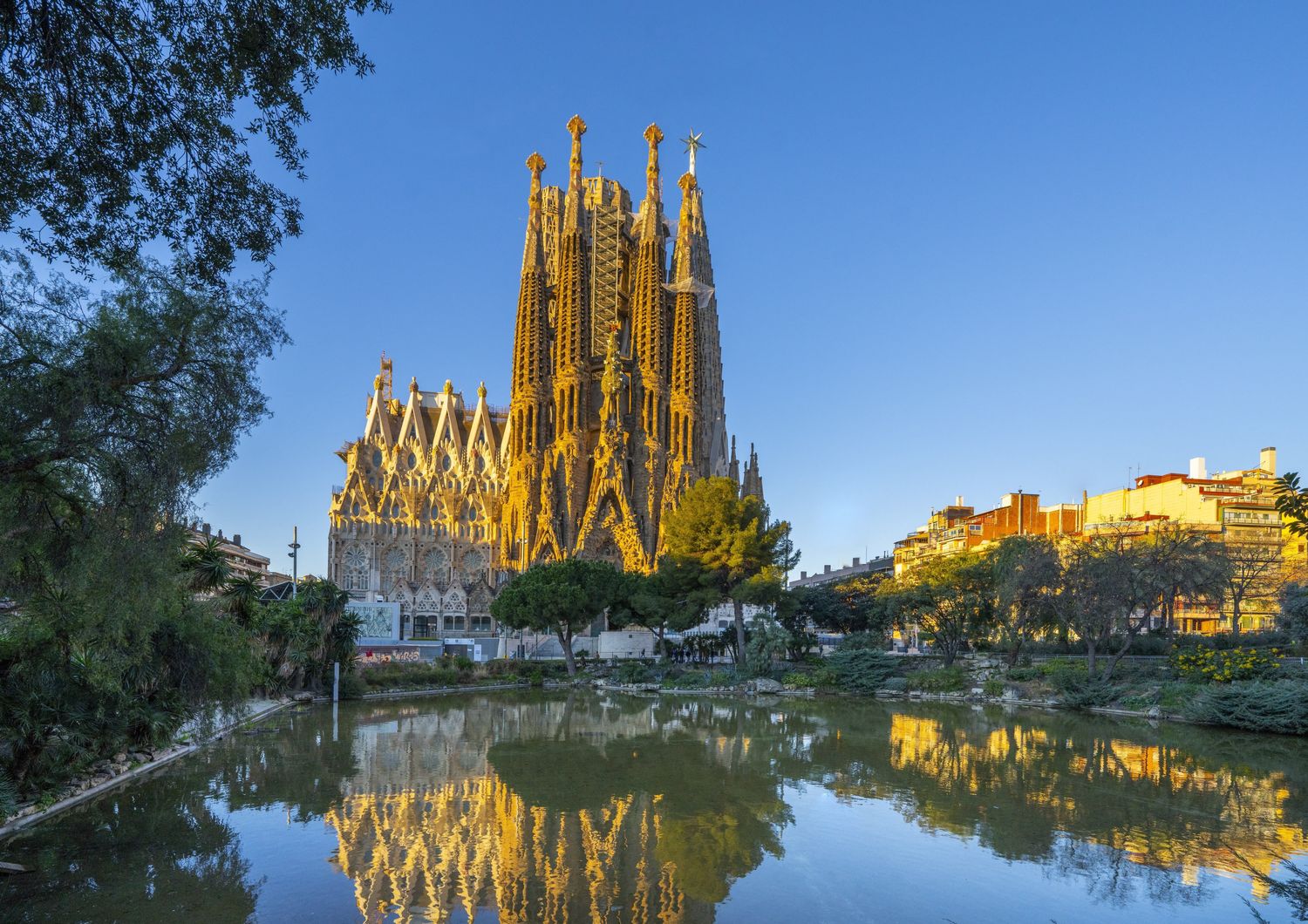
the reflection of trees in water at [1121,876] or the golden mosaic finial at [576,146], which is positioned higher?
the golden mosaic finial at [576,146]

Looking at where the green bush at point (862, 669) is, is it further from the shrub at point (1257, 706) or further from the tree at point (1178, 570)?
the shrub at point (1257, 706)

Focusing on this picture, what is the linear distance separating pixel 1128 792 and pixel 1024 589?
17.1 m

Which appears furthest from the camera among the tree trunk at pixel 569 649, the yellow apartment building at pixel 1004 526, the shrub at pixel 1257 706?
the yellow apartment building at pixel 1004 526

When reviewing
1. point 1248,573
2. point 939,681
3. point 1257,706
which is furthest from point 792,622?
point 1248,573

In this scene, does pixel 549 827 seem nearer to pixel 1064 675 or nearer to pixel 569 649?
pixel 1064 675

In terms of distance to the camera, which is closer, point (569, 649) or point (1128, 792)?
point (1128, 792)

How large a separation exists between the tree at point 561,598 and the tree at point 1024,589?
15420 millimetres

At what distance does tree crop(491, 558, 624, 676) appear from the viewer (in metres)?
35.0

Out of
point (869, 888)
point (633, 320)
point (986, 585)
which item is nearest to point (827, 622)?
point (986, 585)

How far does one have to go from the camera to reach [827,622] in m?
48.4

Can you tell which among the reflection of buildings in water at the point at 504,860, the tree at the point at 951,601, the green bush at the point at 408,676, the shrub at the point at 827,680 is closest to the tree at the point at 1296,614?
the tree at the point at 951,601

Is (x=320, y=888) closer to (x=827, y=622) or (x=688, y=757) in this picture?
(x=688, y=757)

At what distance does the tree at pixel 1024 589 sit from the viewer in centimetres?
2955

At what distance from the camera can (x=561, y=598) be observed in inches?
1369
